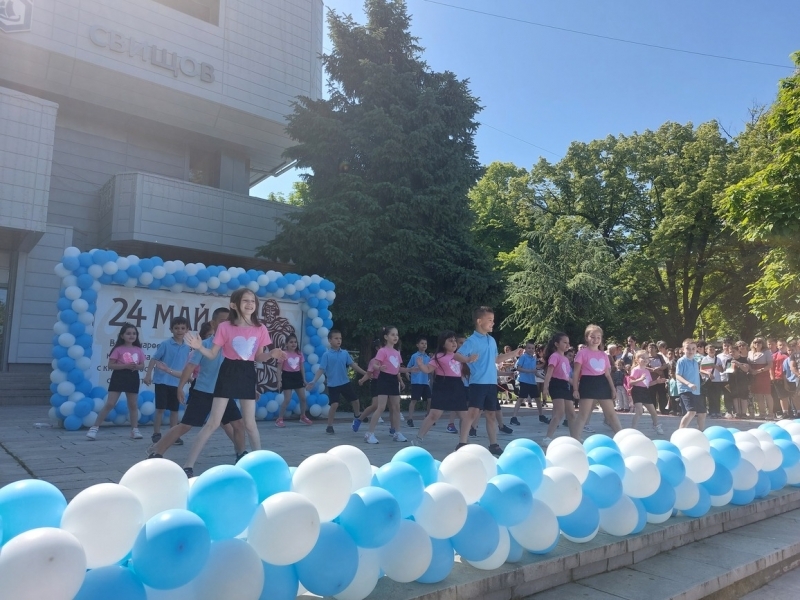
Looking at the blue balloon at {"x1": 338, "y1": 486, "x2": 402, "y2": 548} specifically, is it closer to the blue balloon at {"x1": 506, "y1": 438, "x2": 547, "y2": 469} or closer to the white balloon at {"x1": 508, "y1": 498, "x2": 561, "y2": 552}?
the white balloon at {"x1": 508, "y1": 498, "x2": 561, "y2": 552}

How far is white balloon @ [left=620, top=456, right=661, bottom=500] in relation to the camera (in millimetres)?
3777

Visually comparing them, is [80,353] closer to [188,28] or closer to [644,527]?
[644,527]

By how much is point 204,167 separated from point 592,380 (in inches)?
747

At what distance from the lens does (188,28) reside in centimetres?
1928

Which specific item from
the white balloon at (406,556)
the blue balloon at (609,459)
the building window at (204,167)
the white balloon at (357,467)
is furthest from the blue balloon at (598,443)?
the building window at (204,167)

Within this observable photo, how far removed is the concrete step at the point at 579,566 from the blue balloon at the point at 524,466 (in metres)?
0.41

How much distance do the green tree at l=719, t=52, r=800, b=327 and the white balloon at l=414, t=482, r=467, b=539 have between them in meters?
16.8

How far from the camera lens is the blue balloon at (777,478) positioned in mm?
5004

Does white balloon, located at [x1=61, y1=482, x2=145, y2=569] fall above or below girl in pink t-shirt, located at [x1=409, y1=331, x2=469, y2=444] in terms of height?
below

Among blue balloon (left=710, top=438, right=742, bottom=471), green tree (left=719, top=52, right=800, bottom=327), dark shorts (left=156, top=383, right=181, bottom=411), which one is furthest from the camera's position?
green tree (left=719, top=52, right=800, bottom=327)

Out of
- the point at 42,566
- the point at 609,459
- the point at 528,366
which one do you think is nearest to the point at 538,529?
the point at 609,459

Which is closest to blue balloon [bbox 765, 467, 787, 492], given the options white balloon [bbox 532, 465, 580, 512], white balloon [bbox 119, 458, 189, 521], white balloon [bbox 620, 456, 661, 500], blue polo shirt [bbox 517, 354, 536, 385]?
white balloon [bbox 620, 456, 661, 500]

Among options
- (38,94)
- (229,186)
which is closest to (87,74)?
(38,94)

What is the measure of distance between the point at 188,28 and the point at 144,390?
557 inches
